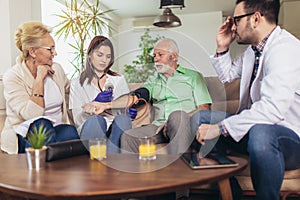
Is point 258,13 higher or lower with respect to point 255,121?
higher

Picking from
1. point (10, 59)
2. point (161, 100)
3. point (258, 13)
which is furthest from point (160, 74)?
point (10, 59)

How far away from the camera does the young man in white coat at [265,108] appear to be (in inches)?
52.7

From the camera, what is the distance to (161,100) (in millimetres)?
2135

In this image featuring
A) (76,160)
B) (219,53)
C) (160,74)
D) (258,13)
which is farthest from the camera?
(160,74)

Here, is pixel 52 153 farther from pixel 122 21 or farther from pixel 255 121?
pixel 122 21

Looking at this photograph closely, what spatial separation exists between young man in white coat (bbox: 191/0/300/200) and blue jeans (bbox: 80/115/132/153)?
0.42 m

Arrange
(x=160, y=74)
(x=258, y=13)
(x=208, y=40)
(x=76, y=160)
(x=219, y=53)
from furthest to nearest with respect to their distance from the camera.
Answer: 1. (x=208, y=40)
2. (x=160, y=74)
3. (x=219, y=53)
4. (x=258, y=13)
5. (x=76, y=160)

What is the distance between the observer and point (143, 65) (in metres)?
1.96

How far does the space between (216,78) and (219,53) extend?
193 millimetres

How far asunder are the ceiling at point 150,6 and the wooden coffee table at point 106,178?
3.97m

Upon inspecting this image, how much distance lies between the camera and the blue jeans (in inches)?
72.8

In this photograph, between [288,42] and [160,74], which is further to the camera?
[160,74]

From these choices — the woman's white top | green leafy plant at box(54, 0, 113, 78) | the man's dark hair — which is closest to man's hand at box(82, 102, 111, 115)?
the woman's white top

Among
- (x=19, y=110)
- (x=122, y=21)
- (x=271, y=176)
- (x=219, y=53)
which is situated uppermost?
(x=122, y=21)
